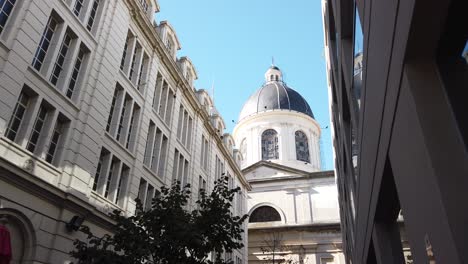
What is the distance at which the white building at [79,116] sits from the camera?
43.6 ft

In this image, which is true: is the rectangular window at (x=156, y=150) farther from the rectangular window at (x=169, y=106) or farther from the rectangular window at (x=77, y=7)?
the rectangular window at (x=77, y=7)

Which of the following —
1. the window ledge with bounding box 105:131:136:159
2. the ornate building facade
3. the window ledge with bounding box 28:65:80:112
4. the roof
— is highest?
the roof

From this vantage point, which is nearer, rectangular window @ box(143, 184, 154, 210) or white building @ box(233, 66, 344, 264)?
rectangular window @ box(143, 184, 154, 210)

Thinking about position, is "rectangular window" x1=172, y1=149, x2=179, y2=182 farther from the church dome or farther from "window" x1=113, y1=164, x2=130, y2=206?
the church dome

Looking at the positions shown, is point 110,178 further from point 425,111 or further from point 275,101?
point 275,101

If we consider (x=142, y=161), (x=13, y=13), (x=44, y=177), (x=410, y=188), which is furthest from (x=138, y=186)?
(x=410, y=188)

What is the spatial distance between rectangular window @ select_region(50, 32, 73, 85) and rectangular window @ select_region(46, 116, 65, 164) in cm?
161

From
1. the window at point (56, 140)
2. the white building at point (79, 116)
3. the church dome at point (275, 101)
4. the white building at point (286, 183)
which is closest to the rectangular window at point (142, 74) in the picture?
the white building at point (79, 116)

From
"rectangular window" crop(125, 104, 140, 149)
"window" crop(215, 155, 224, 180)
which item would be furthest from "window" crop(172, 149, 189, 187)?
"window" crop(215, 155, 224, 180)

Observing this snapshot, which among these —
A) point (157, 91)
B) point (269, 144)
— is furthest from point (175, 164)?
point (269, 144)

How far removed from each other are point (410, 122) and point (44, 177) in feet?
43.2

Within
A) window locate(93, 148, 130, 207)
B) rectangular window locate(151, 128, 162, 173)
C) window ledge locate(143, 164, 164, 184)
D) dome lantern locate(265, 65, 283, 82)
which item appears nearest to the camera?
window locate(93, 148, 130, 207)

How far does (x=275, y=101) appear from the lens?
64062mm

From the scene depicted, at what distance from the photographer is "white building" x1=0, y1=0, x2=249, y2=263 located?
13.3 m
